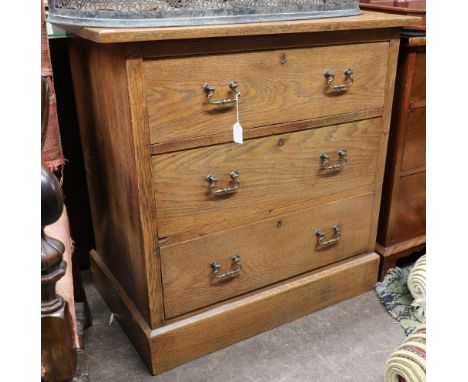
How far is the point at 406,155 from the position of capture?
1.52 metres

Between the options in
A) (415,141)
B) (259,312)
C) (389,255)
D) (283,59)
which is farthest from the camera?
(389,255)

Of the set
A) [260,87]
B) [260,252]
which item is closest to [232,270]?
[260,252]

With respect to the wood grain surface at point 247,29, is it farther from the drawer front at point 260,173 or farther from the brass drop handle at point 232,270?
the brass drop handle at point 232,270

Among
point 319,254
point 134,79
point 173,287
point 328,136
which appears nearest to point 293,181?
point 328,136

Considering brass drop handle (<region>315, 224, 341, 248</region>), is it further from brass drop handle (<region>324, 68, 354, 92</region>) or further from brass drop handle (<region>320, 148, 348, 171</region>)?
brass drop handle (<region>324, 68, 354, 92</region>)

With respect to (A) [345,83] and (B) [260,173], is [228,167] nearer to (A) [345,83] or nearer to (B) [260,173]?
(B) [260,173]

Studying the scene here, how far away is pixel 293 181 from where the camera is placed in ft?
4.39

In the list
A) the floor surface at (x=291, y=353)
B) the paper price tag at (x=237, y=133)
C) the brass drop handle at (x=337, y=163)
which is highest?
the paper price tag at (x=237, y=133)

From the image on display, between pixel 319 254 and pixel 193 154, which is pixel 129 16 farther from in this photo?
pixel 319 254

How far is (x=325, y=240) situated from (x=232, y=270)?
0.33 m

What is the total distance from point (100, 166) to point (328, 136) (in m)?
0.64

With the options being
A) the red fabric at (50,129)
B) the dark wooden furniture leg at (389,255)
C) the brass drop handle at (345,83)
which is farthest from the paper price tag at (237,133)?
the dark wooden furniture leg at (389,255)

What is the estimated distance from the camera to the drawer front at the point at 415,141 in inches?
58.3

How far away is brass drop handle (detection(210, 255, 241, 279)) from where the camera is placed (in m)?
1.29
